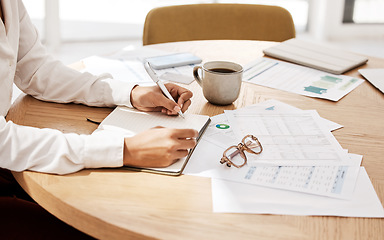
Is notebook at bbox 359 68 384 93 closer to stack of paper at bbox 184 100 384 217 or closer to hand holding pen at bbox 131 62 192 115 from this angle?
stack of paper at bbox 184 100 384 217

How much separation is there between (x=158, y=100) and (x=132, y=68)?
1.19ft

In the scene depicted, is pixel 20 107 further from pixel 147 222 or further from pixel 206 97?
pixel 147 222

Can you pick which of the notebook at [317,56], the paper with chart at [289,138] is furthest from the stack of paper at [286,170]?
the notebook at [317,56]

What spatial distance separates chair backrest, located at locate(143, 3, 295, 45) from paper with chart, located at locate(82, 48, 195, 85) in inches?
14.2

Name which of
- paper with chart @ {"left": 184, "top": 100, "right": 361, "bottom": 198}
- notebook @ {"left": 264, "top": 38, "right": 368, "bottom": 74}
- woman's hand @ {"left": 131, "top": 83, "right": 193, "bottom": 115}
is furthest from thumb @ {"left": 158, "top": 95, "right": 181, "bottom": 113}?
notebook @ {"left": 264, "top": 38, "right": 368, "bottom": 74}

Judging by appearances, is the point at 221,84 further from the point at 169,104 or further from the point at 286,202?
the point at 286,202

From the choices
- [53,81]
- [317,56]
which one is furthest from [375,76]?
[53,81]

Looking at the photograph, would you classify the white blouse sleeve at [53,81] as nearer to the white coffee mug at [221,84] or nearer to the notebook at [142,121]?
the notebook at [142,121]

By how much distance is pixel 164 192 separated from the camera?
0.77 m

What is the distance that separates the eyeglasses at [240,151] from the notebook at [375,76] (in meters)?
0.54

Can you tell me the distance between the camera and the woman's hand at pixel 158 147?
83 centimetres

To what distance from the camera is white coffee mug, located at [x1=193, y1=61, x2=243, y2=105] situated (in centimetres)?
110

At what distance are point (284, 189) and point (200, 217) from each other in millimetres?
175

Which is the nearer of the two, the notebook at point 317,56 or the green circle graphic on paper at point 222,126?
the green circle graphic on paper at point 222,126
